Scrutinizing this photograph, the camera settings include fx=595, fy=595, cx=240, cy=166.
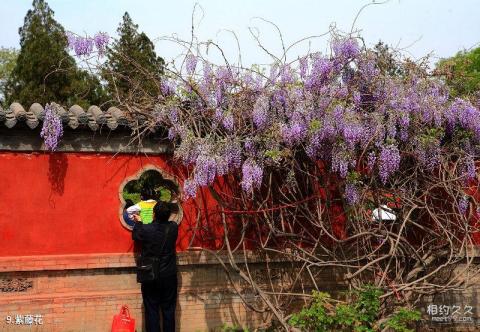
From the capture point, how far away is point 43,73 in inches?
807

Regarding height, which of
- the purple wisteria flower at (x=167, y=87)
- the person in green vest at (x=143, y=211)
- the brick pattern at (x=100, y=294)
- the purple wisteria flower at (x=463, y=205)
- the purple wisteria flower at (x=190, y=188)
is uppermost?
the purple wisteria flower at (x=167, y=87)

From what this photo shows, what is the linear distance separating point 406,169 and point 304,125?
1.73m

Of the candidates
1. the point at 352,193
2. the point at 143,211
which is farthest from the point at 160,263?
the point at 352,193

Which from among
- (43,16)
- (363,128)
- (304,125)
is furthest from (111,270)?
(43,16)

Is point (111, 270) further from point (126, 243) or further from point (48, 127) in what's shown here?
point (48, 127)

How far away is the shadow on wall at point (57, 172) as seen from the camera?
7551 millimetres

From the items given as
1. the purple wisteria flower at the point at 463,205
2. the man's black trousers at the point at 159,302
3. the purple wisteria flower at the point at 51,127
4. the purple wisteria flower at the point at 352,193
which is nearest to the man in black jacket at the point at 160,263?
the man's black trousers at the point at 159,302

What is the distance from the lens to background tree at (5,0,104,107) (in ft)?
65.5

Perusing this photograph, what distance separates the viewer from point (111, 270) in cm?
768

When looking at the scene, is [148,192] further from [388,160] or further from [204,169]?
[388,160]

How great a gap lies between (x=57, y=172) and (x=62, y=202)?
388 mm

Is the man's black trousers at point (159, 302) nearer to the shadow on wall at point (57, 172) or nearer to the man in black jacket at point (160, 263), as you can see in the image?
the man in black jacket at point (160, 263)

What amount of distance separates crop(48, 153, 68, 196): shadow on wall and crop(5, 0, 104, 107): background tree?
39.1ft

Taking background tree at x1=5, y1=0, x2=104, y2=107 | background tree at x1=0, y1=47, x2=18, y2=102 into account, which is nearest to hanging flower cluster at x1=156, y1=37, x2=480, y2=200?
background tree at x1=5, y1=0, x2=104, y2=107
